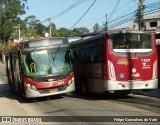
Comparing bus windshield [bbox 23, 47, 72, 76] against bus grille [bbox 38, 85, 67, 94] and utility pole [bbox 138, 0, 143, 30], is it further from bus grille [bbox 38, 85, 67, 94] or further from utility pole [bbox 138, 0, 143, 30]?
utility pole [bbox 138, 0, 143, 30]

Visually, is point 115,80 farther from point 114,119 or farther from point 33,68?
point 114,119

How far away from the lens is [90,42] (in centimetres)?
1998

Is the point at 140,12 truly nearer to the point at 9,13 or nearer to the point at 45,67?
the point at 45,67

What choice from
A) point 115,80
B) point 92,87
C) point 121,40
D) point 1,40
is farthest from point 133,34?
point 1,40

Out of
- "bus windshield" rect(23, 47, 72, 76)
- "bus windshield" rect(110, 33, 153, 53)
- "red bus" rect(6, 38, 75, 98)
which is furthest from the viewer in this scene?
"bus windshield" rect(23, 47, 72, 76)

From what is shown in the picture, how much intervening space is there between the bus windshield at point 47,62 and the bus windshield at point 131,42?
2.61m

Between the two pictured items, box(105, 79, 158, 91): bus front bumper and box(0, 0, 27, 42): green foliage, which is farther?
box(0, 0, 27, 42): green foliage

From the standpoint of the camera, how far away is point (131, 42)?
17844 mm

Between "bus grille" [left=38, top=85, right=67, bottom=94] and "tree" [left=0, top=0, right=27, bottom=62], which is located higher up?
"tree" [left=0, top=0, right=27, bottom=62]

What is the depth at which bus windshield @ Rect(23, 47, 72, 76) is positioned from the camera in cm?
1853

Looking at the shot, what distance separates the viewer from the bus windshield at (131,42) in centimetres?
1767

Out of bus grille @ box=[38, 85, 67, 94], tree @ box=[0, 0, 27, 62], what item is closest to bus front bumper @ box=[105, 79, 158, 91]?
bus grille @ box=[38, 85, 67, 94]

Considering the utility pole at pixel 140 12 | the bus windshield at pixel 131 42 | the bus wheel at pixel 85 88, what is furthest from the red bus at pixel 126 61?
the utility pole at pixel 140 12

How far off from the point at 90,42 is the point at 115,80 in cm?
309
